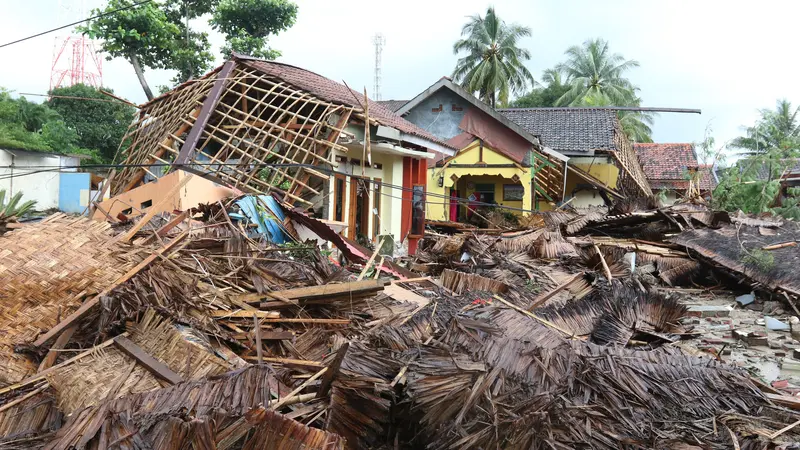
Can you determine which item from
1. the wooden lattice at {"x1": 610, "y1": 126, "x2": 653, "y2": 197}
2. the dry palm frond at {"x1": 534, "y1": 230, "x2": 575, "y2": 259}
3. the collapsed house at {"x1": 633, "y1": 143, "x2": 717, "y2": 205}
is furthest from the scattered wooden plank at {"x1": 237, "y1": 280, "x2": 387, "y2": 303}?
the collapsed house at {"x1": 633, "y1": 143, "x2": 717, "y2": 205}

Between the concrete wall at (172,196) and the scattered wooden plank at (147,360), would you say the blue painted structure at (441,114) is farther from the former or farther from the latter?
the scattered wooden plank at (147,360)

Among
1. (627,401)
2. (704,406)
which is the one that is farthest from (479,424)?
(704,406)

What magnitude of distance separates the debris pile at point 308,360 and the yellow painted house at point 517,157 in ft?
44.4

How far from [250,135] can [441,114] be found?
38.7 ft

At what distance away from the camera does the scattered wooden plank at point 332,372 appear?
11.5ft

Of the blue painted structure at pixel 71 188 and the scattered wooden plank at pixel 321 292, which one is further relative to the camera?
the blue painted structure at pixel 71 188

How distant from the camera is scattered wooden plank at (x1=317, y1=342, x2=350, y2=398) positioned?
3500 mm

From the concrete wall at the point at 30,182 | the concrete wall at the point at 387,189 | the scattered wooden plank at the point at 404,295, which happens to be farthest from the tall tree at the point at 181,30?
the scattered wooden plank at the point at 404,295

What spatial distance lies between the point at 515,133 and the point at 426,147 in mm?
7390

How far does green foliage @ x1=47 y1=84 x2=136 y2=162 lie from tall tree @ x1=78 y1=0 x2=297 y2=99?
5.52 ft

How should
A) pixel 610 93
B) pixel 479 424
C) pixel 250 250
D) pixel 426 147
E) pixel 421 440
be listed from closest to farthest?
pixel 479 424
pixel 421 440
pixel 250 250
pixel 426 147
pixel 610 93

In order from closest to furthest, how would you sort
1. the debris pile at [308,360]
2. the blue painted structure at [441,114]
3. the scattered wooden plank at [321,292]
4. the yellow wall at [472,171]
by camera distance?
the debris pile at [308,360] → the scattered wooden plank at [321,292] → the yellow wall at [472,171] → the blue painted structure at [441,114]

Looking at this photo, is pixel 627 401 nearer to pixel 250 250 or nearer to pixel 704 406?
pixel 704 406

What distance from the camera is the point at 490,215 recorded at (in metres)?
20.4
